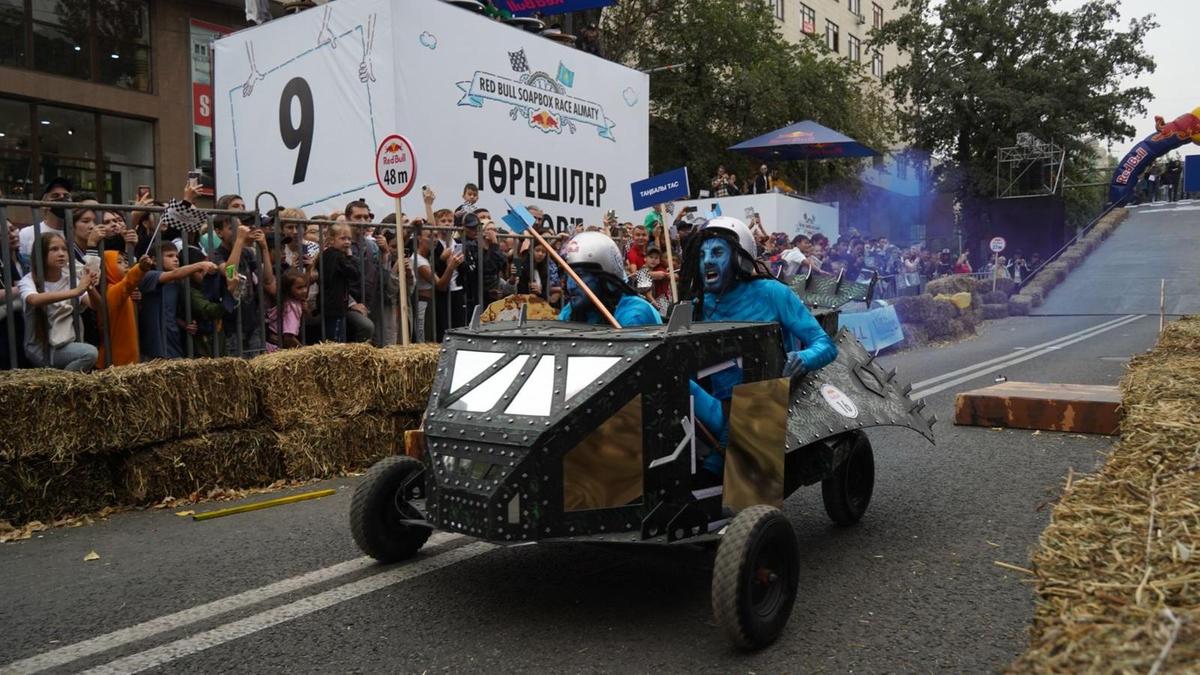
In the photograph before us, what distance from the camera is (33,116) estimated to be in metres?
17.4

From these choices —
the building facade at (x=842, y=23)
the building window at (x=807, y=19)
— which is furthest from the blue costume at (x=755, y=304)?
the building window at (x=807, y=19)

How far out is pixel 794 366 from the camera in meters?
4.85

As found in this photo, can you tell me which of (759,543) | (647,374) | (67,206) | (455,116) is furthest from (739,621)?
(455,116)

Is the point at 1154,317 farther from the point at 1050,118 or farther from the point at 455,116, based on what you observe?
the point at 1050,118

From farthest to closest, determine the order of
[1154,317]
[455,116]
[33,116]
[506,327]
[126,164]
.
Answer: [1154,317]
[126,164]
[33,116]
[455,116]
[506,327]

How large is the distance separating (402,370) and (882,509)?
12.2 ft

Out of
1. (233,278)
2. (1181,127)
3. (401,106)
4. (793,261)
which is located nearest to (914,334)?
(793,261)

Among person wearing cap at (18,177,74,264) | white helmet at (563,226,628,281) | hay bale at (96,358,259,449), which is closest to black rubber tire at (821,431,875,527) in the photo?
white helmet at (563,226,628,281)

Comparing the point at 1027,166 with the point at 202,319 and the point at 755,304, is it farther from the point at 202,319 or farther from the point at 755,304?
the point at 755,304

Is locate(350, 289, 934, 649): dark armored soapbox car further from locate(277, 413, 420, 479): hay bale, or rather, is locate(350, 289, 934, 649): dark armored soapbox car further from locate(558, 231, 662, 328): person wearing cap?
locate(277, 413, 420, 479): hay bale

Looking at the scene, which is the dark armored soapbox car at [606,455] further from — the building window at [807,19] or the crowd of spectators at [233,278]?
the building window at [807,19]

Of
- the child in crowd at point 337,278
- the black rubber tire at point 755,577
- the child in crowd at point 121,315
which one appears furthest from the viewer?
the child in crowd at point 337,278

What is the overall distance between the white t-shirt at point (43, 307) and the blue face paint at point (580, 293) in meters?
3.70

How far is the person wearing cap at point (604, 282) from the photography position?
5.02 metres
